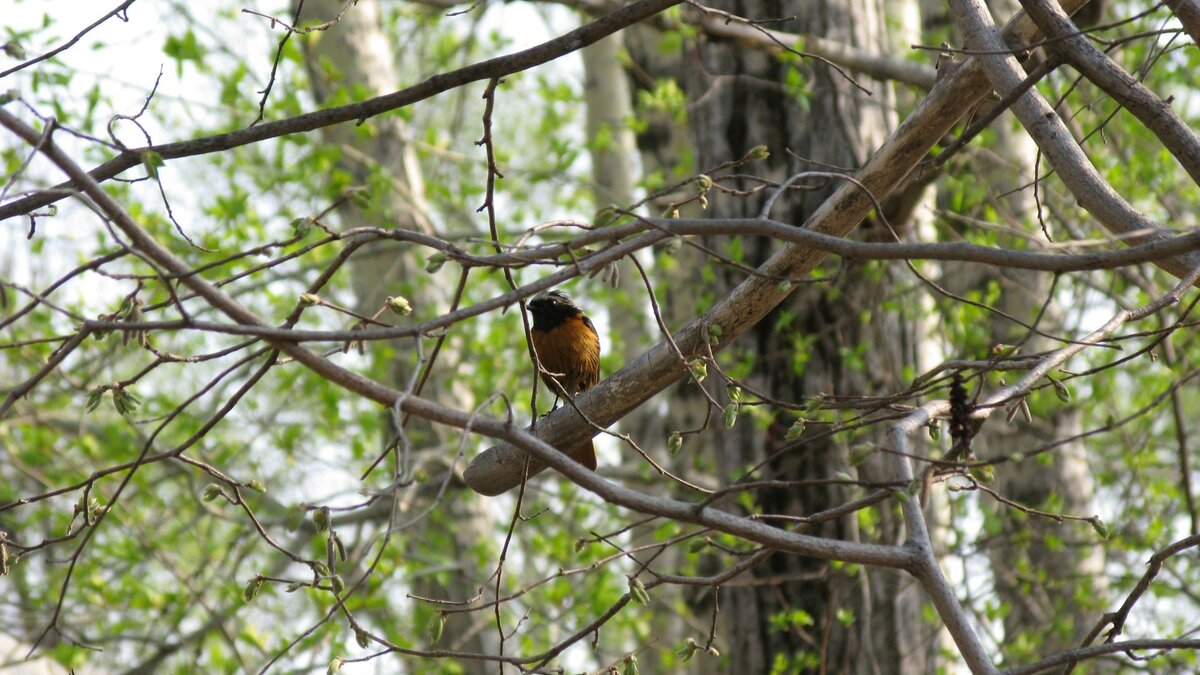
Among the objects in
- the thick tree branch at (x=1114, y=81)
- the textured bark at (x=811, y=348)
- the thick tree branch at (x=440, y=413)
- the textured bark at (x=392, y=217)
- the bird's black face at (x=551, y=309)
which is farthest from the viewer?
the textured bark at (x=392, y=217)

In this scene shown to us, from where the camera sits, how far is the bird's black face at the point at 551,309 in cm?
634

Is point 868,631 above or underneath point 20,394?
above

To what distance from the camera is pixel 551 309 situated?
21.0 ft

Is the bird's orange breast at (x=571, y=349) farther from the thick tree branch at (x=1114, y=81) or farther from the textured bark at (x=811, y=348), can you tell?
the thick tree branch at (x=1114, y=81)

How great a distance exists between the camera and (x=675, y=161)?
880 cm

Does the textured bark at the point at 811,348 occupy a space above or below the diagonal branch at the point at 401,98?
above

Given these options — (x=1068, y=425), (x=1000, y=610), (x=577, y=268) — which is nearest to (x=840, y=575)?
(x=1000, y=610)

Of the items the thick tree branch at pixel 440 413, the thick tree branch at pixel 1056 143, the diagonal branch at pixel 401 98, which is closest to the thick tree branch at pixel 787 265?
the thick tree branch at pixel 1056 143

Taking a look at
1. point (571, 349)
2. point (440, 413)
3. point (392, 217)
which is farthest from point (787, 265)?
point (392, 217)

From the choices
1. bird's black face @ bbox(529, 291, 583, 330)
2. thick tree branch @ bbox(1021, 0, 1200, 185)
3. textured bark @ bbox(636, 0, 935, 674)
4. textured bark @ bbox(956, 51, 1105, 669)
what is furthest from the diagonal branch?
textured bark @ bbox(956, 51, 1105, 669)

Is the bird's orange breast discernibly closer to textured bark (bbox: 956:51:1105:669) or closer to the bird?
the bird

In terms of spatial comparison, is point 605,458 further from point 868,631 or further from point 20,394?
point 20,394

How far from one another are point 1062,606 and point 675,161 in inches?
162

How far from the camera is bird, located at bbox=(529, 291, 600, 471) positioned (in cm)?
620
